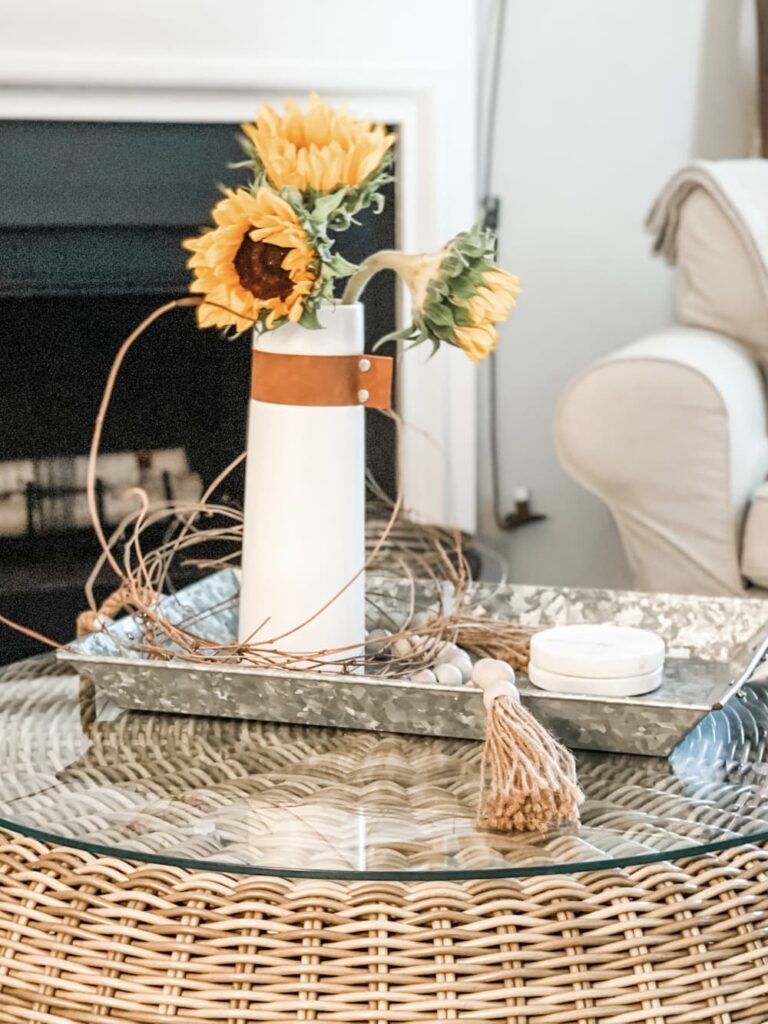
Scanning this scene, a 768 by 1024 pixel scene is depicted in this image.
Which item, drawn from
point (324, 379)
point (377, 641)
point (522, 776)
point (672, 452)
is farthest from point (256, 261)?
point (672, 452)

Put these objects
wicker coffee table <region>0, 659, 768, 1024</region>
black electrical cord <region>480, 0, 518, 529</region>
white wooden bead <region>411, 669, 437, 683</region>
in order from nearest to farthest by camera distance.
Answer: wicker coffee table <region>0, 659, 768, 1024</region>
white wooden bead <region>411, 669, 437, 683</region>
black electrical cord <region>480, 0, 518, 529</region>

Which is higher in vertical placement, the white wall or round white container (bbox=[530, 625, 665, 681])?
the white wall

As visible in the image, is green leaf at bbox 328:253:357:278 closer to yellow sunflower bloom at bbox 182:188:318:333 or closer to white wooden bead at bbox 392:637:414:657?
yellow sunflower bloom at bbox 182:188:318:333

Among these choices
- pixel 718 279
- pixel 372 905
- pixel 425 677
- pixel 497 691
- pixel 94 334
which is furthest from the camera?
pixel 94 334

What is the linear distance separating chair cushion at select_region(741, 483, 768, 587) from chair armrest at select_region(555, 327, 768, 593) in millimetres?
12

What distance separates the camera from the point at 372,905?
0.81 m

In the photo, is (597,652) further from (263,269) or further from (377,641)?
(263,269)

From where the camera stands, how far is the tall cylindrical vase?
1.08 m

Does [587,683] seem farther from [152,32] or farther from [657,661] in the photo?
[152,32]

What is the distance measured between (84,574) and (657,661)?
1345 millimetres

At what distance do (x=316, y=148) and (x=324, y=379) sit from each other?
0.17m

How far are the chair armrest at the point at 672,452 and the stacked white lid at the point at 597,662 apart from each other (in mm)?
798

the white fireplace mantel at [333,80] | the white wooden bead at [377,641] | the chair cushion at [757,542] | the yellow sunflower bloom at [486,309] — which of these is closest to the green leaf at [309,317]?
the yellow sunflower bloom at [486,309]

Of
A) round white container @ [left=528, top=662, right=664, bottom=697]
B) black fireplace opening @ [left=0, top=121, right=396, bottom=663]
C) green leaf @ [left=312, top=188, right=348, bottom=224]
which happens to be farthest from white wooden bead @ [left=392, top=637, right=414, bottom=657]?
black fireplace opening @ [left=0, top=121, right=396, bottom=663]
